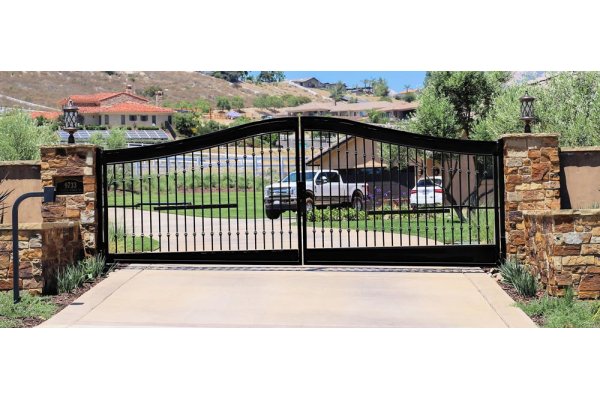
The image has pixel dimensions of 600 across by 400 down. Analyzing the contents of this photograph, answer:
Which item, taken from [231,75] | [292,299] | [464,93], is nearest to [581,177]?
[292,299]

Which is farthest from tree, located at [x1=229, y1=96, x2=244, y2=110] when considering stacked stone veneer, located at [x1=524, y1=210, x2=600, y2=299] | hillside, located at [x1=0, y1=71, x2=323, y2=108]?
stacked stone veneer, located at [x1=524, y1=210, x2=600, y2=299]

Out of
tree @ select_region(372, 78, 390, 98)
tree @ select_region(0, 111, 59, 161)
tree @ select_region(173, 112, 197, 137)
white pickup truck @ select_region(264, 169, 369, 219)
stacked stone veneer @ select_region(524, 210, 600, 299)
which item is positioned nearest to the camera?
stacked stone veneer @ select_region(524, 210, 600, 299)

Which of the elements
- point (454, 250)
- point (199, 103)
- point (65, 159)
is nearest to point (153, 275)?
point (65, 159)

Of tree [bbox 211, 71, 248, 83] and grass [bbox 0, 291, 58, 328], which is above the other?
tree [bbox 211, 71, 248, 83]

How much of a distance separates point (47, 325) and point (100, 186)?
400 cm

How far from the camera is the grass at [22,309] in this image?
9625 millimetres

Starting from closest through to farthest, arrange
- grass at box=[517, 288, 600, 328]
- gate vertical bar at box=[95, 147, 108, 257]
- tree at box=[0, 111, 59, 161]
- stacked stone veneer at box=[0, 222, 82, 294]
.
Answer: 1. grass at box=[517, 288, 600, 328]
2. stacked stone veneer at box=[0, 222, 82, 294]
3. gate vertical bar at box=[95, 147, 108, 257]
4. tree at box=[0, 111, 59, 161]

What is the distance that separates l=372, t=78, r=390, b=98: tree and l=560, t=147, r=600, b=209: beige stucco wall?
11651 cm

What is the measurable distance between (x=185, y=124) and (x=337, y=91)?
47202 mm

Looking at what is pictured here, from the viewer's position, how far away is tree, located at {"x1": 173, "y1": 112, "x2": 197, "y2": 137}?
91.8 meters

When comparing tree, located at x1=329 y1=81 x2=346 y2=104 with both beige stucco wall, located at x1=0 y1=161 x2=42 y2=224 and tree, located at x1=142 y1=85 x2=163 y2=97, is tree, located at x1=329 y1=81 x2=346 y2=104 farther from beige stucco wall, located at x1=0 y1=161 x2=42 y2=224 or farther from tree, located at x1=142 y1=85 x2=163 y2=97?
beige stucco wall, located at x1=0 y1=161 x2=42 y2=224

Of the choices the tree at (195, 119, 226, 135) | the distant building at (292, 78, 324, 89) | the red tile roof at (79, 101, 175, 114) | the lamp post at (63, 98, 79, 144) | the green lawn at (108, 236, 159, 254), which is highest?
the distant building at (292, 78, 324, 89)

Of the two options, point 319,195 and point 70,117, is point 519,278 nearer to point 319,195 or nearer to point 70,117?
point 70,117

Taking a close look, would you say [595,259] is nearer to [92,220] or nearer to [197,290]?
[197,290]
